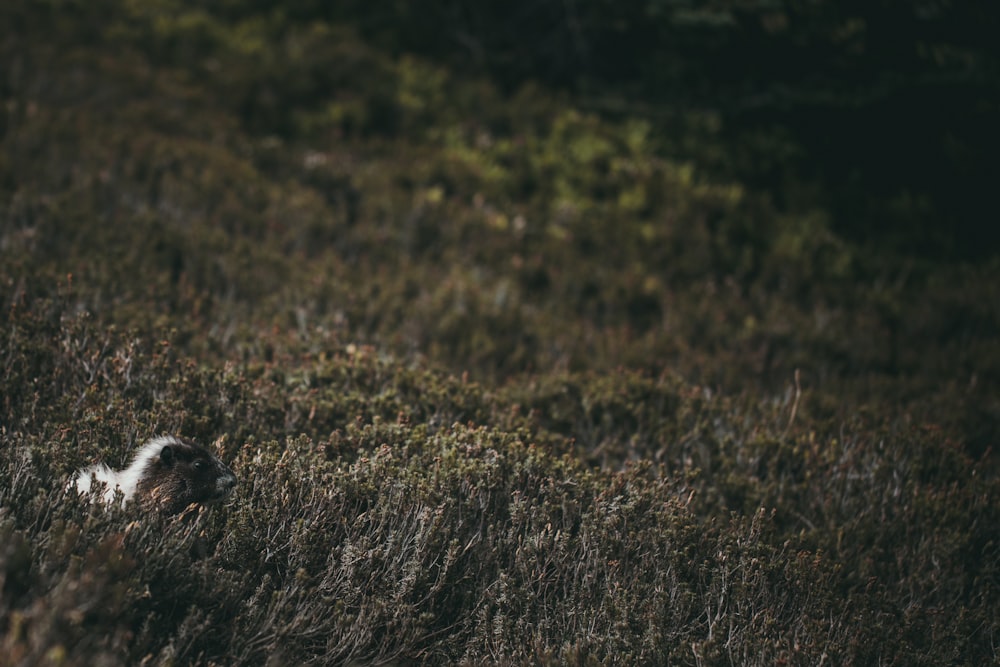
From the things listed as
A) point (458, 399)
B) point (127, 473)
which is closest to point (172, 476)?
point (127, 473)

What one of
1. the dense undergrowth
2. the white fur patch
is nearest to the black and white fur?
the white fur patch

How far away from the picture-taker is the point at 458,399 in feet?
15.8

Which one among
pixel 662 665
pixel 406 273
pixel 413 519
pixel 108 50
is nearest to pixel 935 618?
pixel 662 665

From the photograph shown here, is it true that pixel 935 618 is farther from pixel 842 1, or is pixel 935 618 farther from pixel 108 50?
pixel 108 50

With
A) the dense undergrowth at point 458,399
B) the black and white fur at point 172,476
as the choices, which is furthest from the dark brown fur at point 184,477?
the dense undergrowth at point 458,399

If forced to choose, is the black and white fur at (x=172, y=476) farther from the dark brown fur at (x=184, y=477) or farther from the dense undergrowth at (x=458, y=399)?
the dense undergrowth at (x=458, y=399)

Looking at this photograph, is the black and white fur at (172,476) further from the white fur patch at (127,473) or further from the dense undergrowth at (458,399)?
the dense undergrowth at (458,399)

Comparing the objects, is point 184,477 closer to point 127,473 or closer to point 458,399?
point 127,473

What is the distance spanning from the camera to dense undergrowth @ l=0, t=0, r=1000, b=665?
3.16 meters

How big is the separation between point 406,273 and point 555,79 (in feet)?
22.9

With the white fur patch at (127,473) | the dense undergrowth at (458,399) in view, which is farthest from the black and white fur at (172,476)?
the dense undergrowth at (458,399)

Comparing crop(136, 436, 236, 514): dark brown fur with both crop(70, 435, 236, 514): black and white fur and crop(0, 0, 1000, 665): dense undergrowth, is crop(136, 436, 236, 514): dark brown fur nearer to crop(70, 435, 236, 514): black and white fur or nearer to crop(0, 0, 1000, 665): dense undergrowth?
crop(70, 435, 236, 514): black and white fur

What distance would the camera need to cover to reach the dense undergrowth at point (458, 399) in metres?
3.16

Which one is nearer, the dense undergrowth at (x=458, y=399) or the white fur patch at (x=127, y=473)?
the dense undergrowth at (x=458, y=399)
